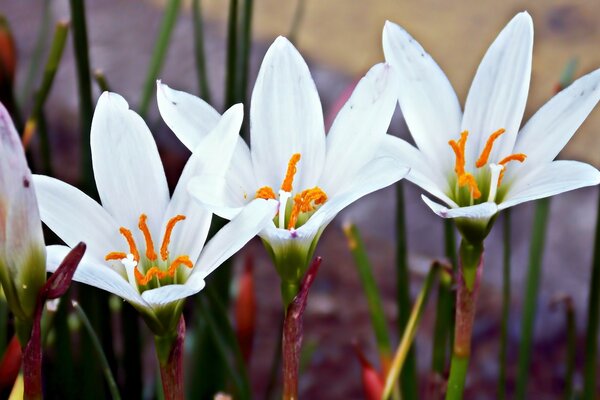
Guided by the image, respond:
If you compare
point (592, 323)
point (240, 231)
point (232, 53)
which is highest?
point (232, 53)

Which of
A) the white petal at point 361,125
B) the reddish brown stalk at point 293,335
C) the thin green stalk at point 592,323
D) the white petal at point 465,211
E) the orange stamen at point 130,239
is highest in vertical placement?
the white petal at point 361,125

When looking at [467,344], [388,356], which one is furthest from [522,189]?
[388,356]

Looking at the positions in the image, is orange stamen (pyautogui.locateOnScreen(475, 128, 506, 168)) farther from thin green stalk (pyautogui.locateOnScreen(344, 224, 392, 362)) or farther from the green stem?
thin green stalk (pyautogui.locateOnScreen(344, 224, 392, 362))

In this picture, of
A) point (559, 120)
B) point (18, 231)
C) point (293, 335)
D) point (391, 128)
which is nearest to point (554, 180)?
point (559, 120)

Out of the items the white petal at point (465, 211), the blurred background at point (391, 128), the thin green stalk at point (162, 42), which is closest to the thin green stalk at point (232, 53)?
the thin green stalk at point (162, 42)

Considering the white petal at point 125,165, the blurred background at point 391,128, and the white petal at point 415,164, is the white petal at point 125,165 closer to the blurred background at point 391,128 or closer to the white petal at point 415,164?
the white petal at point 415,164

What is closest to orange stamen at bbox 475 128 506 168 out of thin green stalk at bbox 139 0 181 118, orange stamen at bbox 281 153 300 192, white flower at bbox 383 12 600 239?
white flower at bbox 383 12 600 239

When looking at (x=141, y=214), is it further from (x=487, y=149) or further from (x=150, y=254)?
(x=487, y=149)
